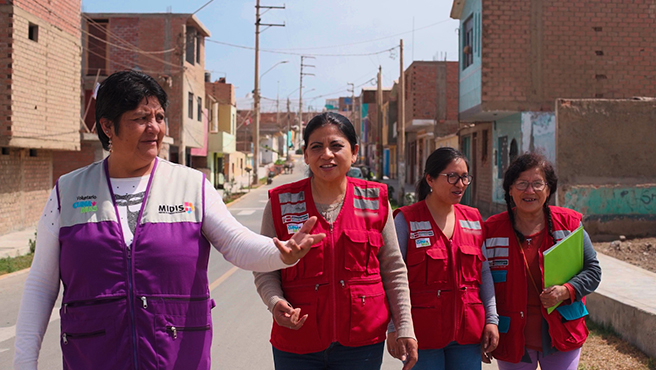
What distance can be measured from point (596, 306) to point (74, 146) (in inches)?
642

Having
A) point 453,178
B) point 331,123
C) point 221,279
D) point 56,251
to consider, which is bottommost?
point 221,279

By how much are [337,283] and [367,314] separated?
0.20 m

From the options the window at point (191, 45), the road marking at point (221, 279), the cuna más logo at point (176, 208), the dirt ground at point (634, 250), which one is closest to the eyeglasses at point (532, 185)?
the cuna más logo at point (176, 208)

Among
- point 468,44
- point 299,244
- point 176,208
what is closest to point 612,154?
point 468,44

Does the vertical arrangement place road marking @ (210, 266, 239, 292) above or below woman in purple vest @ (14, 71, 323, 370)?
below

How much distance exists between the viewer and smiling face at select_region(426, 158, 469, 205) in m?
3.51

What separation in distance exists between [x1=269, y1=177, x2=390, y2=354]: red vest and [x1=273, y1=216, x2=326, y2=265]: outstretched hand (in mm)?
430

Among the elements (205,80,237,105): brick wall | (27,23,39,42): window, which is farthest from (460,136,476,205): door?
(205,80,237,105): brick wall

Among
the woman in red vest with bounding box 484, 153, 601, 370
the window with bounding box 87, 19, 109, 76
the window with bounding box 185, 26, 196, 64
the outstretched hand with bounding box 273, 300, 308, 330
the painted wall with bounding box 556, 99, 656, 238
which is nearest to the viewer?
the outstretched hand with bounding box 273, 300, 308, 330

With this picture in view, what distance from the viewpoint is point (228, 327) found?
22.2ft

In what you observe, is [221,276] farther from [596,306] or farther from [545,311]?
[545,311]

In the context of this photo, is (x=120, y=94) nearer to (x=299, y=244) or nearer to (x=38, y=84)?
(x=299, y=244)

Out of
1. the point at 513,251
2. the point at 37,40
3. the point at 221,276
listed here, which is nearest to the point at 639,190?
the point at 221,276

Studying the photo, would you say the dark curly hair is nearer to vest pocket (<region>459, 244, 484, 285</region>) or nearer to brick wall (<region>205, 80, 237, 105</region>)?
vest pocket (<region>459, 244, 484, 285</region>)
